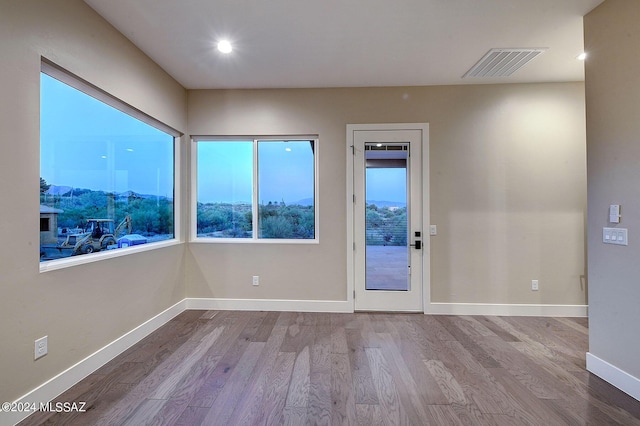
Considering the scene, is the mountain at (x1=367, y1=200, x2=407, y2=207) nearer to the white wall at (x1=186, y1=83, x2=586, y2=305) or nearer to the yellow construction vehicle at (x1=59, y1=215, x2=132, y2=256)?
the white wall at (x1=186, y1=83, x2=586, y2=305)

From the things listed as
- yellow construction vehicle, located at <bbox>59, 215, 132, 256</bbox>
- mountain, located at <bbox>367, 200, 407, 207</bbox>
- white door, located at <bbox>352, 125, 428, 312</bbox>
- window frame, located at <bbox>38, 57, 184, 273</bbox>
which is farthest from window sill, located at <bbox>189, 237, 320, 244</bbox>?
yellow construction vehicle, located at <bbox>59, 215, 132, 256</bbox>

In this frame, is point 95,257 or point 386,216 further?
point 386,216

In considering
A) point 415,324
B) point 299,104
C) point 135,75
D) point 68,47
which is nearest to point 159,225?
point 135,75

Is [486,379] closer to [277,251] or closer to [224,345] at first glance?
[224,345]

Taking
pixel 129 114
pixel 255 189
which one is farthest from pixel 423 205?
pixel 129 114

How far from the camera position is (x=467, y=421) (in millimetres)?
1732

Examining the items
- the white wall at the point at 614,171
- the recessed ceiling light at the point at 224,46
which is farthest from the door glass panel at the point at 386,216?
the recessed ceiling light at the point at 224,46

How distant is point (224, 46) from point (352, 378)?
317cm

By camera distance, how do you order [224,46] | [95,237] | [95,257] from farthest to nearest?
[224,46] < [95,237] < [95,257]

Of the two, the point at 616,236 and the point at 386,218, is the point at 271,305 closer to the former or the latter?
the point at 386,218

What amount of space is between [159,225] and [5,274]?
170cm

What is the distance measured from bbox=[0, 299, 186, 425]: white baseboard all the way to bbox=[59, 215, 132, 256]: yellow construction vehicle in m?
0.86

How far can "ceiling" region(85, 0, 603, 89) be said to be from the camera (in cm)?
220

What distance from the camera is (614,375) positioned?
6.79 feet
